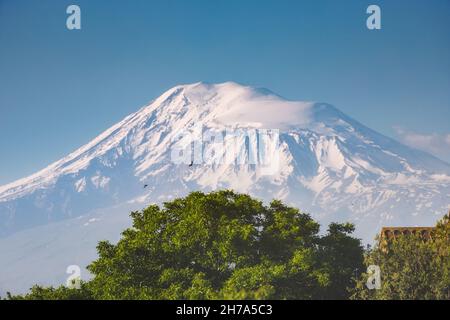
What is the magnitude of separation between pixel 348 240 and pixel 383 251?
75.5 inches

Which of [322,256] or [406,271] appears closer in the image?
[406,271]

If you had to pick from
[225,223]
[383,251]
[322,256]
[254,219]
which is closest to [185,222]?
[225,223]

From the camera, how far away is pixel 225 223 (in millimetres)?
21766

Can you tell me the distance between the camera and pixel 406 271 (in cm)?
2131
